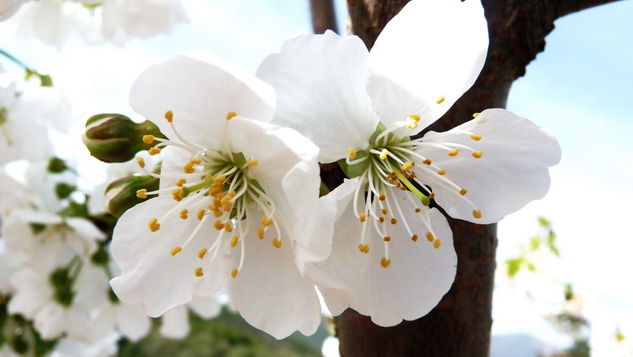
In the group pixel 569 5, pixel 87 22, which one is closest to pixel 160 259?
pixel 569 5

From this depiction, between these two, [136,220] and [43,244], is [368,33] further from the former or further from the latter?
[43,244]

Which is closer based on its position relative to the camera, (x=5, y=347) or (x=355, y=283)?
(x=355, y=283)

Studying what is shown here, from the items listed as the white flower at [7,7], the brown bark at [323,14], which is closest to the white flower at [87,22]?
the brown bark at [323,14]

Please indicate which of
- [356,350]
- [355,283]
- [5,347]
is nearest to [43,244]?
[5,347]

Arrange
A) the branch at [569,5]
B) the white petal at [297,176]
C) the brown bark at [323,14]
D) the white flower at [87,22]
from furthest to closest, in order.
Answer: the brown bark at [323,14] < the white flower at [87,22] < the branch at [569,5] < the white petal at [297,176]

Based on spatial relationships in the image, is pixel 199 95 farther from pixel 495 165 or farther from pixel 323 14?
pixel 323 14

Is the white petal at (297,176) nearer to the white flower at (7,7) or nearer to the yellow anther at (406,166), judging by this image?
the yellow anther at (406,166)
